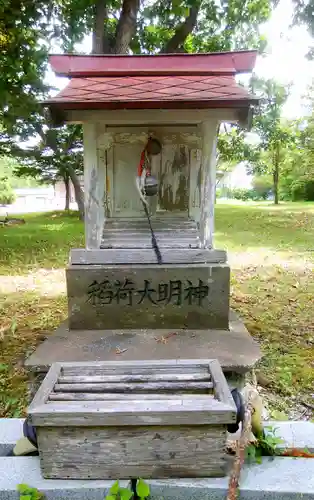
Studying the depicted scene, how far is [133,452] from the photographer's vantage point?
190 centimetres

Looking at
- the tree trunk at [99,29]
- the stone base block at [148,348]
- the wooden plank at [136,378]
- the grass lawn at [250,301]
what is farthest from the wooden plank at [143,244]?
the tree trunk at [99,29]

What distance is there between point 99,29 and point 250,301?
5.75m

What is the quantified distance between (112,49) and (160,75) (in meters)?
4.72

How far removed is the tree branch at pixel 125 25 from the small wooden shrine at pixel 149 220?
165 inches

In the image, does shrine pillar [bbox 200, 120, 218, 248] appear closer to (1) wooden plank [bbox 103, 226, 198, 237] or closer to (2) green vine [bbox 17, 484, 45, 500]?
(1) wooden plank [bbox 103, 226, 198, 237]

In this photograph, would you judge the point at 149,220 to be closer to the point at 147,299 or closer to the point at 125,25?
the point at 147,299

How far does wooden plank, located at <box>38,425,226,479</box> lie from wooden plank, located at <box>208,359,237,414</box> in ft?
0.45

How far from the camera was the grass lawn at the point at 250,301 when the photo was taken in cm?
377

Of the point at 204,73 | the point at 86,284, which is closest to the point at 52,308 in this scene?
the point at 86,284

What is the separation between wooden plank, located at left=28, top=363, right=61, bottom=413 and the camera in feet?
6.31

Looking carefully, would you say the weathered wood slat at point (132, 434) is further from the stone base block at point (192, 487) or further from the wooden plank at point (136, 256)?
the wooden plank at point (136, 256)

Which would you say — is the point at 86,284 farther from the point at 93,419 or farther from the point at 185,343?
the point at 93,419

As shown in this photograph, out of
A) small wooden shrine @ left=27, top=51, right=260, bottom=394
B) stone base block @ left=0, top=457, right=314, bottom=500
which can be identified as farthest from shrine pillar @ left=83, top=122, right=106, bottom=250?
stone base block @ left=0, top=457, right=314, bottom=500

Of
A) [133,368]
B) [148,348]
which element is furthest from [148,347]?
[133,368]
